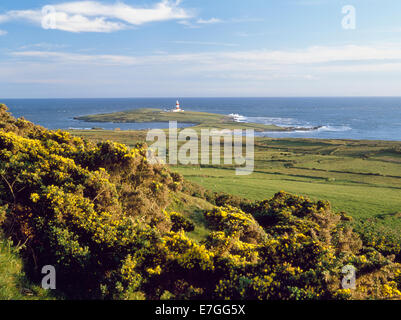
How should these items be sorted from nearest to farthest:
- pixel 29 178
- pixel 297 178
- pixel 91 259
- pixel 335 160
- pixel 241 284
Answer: pixel 241 284 < pixel 91 259 < pixel 29 178 < pixel 297 178 < pixel 335 160

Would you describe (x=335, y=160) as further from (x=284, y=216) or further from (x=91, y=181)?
(x=91, y=181)

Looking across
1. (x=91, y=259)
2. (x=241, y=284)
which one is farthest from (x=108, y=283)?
(x=241, y=284)
